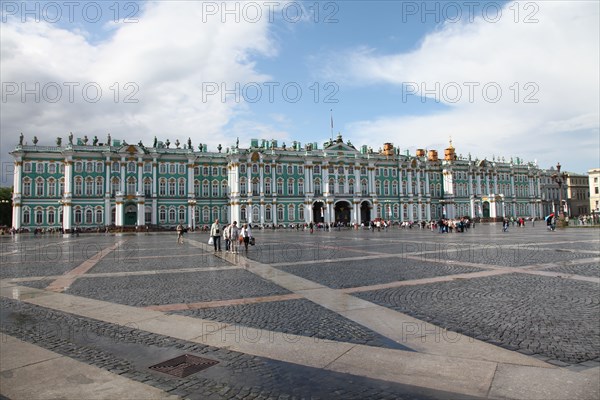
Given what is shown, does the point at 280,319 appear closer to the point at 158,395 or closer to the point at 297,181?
the point at 158,395

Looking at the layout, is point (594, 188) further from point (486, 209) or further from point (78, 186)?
point (78, 186)

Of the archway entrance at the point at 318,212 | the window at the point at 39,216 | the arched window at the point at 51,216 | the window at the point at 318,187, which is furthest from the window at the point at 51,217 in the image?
the window at the point at 318,187

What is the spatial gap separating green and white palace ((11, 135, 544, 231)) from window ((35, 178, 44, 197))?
0.20m

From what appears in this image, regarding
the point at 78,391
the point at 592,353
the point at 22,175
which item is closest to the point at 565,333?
the point at 592,353

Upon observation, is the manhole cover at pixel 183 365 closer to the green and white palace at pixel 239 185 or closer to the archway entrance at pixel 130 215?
the green and white palace at pixel 239 185

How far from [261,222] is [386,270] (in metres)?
55.2

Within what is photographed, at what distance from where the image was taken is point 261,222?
6738 centimetres

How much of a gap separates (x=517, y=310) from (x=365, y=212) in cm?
6875

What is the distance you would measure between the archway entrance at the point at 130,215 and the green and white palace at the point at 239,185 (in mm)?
148

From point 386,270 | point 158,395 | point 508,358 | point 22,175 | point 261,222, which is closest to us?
point 158,395

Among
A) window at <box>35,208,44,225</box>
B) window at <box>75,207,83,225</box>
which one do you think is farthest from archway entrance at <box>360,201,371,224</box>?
window at <box>35,208,44,225</box>

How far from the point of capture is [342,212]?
74.3 meters

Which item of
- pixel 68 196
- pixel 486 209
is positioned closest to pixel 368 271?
pixel 68 196

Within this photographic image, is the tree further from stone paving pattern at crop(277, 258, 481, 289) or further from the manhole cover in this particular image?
the manhole cover
